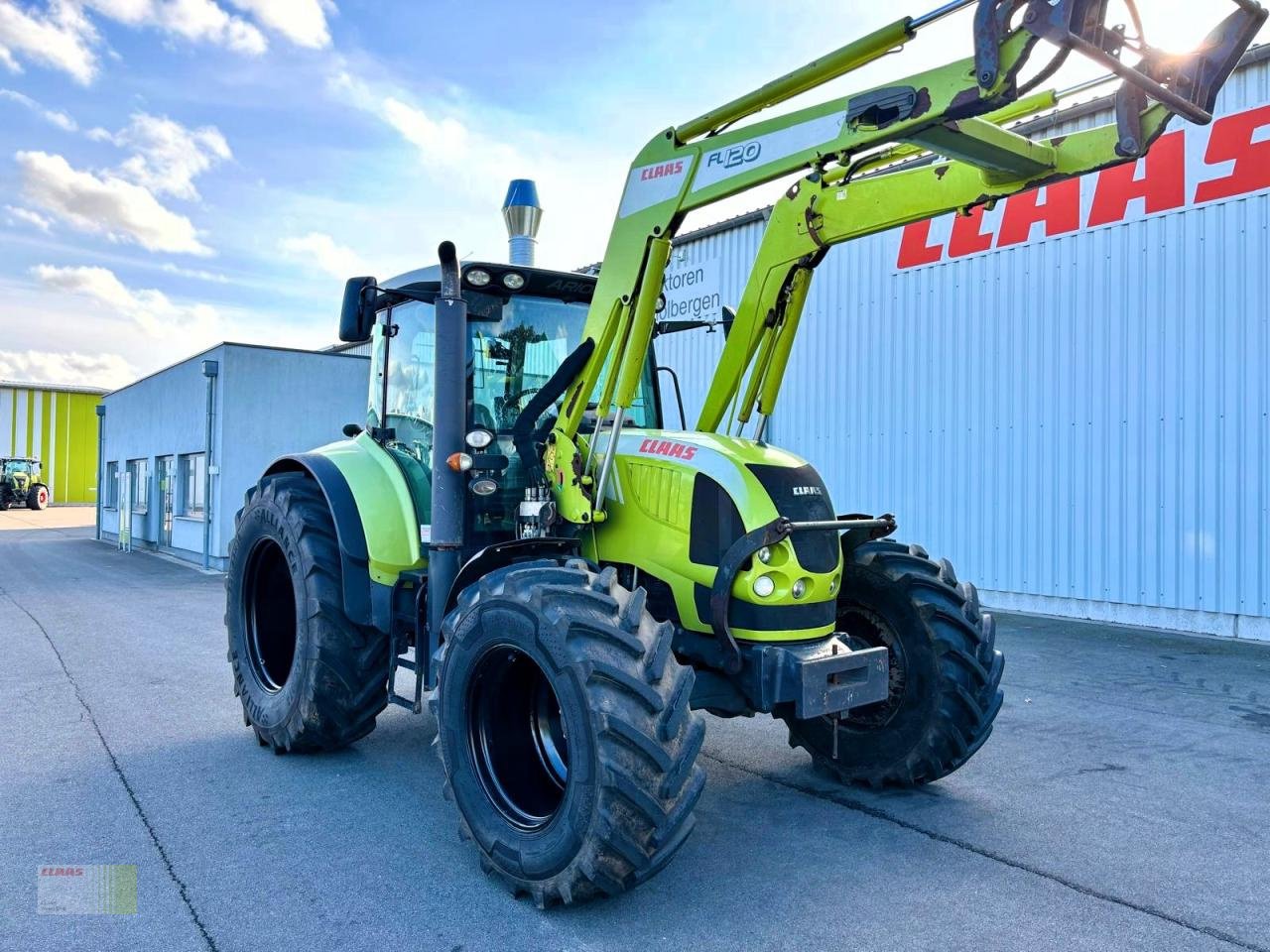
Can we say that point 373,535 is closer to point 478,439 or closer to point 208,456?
point 478,439

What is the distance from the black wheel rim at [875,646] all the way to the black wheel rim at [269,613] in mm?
3278

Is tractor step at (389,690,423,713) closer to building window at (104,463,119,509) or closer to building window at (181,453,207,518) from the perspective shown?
building window at (181,453,207,518)

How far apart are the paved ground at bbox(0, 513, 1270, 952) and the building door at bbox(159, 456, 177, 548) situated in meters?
13.8

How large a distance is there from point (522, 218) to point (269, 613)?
9.57ft

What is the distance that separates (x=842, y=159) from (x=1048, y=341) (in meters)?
7.81

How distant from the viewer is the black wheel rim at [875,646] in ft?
14.6

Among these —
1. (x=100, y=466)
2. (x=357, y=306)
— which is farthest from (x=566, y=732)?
(x=100, y=466)

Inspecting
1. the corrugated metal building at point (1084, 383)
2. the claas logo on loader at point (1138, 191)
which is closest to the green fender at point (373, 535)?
the claas logo on loader at point (1138, 191)

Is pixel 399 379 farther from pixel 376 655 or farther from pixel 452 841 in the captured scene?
pixel 452 841

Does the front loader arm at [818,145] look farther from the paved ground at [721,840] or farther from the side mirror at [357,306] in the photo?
the paved ground at [721,840]

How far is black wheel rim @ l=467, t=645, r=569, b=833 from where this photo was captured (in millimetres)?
3615

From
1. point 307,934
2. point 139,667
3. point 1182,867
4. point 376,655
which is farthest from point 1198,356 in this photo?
point 139,667

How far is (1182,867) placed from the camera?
12.2 ft

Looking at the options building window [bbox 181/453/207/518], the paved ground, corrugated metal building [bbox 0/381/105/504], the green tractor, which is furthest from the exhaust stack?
corrugated metal building [bbox 0/381/105/504]
